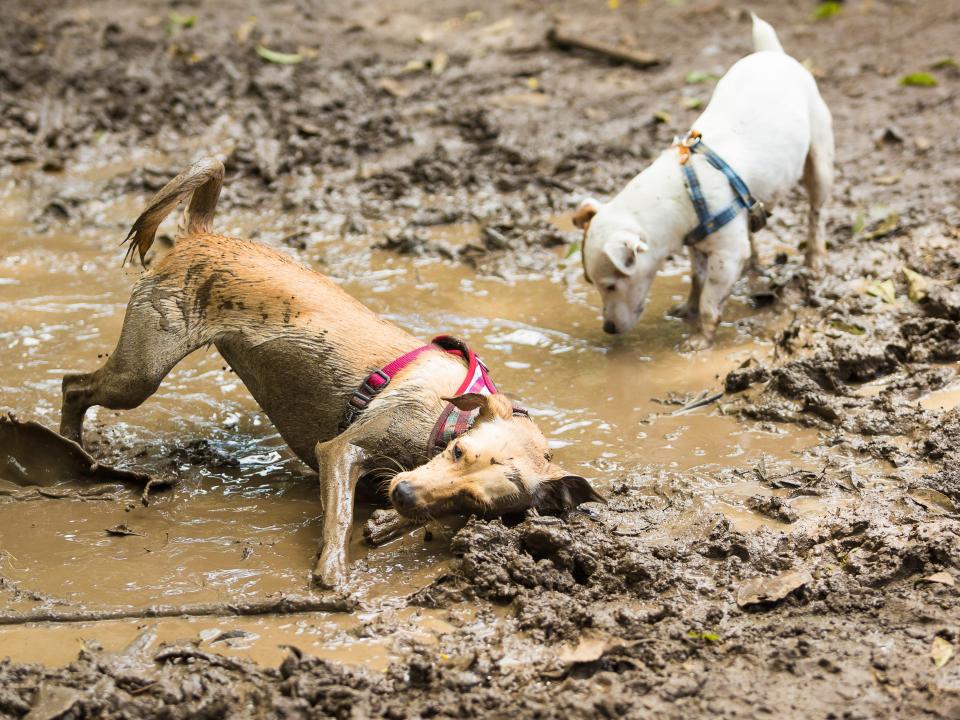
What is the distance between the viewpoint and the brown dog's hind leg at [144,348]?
479cm

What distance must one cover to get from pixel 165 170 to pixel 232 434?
423cm

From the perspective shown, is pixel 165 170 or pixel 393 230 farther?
pixel 165 170

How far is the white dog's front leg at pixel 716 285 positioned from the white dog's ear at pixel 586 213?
0.80m

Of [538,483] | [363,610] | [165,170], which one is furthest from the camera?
[165,170]

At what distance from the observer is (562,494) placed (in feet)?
13.9

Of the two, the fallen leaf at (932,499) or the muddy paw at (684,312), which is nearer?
the fallen leaf at (932,499)

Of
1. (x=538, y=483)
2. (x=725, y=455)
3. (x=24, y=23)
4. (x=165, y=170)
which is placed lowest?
(x=725, y=455)

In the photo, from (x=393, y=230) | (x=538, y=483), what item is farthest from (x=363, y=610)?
(x=393, y=230)

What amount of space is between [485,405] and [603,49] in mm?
7931

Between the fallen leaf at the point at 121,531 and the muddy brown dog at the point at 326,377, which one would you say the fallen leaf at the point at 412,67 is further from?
the fallen leaf at the point at 121,531

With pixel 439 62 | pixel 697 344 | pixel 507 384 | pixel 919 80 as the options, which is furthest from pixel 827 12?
pixel 507 384

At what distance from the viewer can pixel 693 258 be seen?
22.9ft

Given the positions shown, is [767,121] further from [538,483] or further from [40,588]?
[40,588]

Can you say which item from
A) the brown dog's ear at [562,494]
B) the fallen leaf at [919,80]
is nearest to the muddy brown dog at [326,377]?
the brown dog's ear at [562,494]
